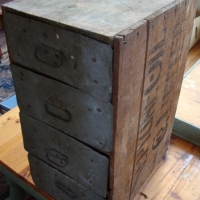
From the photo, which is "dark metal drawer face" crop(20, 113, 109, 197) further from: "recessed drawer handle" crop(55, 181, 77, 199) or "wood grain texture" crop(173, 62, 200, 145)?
"wood grain texture" crop(173, 62, 200, 145)

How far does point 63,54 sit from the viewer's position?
0.61 m

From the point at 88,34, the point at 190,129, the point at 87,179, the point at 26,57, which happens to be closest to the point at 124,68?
the point at 88,34

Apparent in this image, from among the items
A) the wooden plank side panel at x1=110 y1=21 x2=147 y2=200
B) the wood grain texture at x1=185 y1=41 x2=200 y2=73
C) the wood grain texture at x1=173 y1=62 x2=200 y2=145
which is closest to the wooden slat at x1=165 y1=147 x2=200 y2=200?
the wood grain texture at x1=173 y1=62 x2=200 y2=145

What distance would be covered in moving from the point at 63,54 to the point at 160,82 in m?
0.29

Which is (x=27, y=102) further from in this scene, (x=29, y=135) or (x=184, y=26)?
(x=184, y=26)

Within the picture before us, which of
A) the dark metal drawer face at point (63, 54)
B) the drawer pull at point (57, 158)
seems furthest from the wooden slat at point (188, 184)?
the dark metal drawer face at point (63, 54)

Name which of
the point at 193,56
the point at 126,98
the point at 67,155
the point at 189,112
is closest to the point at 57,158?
the point at 67,155

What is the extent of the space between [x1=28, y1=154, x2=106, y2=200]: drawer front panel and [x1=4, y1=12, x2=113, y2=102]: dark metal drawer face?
0.33 meters

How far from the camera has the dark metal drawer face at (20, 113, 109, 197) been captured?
0.73m

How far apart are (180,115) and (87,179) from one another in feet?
1.82

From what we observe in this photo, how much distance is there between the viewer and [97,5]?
0.66 meters

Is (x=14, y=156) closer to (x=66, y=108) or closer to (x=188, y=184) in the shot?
(x=66, y=108)

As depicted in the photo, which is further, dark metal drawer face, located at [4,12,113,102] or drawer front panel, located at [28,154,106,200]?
drawer front panel, located at [28,154,106,200]

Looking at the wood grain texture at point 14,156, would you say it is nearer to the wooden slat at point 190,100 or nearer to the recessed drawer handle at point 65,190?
the recessed drawer handle at point 65,190
